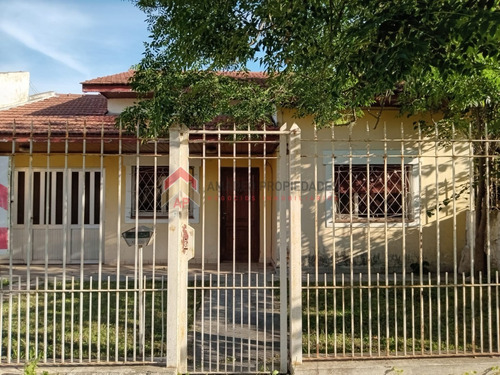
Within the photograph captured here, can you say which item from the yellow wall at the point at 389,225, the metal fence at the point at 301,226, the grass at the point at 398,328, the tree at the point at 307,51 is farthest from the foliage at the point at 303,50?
the grass at the point at 398,328

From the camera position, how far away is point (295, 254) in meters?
3.73

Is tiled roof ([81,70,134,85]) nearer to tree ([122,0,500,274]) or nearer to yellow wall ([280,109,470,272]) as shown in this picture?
tree ([122,0,500,274])

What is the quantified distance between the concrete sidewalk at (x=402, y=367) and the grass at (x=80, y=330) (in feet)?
4.91

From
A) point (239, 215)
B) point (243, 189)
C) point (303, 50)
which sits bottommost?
point (239, 215)

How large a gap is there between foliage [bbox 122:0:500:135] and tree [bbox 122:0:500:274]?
1 centimetres

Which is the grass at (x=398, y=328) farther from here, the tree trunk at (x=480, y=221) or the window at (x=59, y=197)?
the window at (x=59, y=197)

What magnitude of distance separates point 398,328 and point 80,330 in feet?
12.5

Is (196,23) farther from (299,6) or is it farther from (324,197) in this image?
(324,197)

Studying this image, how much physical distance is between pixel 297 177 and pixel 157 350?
2445mm

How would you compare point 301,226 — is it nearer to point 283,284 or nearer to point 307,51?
point 307,51

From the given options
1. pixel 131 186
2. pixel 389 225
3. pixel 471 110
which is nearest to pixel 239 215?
pixel 131 186

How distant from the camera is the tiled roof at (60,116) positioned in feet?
28.0

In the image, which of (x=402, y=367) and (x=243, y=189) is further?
(x=243, y=189)

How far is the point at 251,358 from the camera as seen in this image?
4.09 m
